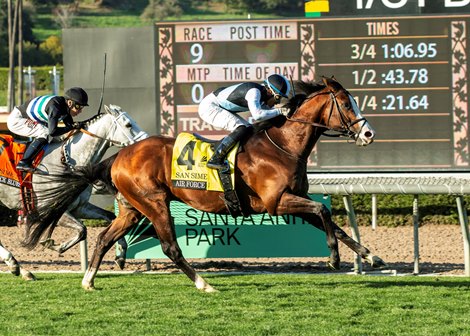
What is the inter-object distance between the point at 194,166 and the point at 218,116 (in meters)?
0.49

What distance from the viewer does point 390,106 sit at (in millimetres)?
11445

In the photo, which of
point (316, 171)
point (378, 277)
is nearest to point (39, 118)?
point (378, 277)

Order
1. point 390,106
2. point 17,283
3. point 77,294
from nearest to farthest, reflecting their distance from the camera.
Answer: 1. point 77,294
2. point 17,283
3. point 390,106

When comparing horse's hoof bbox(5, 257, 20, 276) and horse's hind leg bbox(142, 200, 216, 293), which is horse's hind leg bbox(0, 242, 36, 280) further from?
horse's hind leg bbox(142, 200, 216, 293)

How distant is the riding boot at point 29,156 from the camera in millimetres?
8273

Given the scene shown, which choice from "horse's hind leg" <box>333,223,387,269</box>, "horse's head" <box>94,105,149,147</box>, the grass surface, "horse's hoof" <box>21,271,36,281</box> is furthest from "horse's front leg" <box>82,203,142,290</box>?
"horse's hind leg" <box>333,223,387,269</box>

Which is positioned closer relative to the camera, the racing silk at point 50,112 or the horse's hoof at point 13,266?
the horse's hoof at point 13,266

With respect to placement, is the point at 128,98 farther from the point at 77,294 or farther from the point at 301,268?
the point at 77,294

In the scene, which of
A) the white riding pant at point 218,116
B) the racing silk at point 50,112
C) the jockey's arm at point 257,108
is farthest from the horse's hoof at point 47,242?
the jockey's arm at point 257,108

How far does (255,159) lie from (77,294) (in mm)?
1420

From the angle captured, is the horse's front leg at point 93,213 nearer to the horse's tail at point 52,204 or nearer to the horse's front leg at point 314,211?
the horse's tail at point 52,204

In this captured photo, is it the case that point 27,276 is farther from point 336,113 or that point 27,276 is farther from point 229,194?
point 336,113

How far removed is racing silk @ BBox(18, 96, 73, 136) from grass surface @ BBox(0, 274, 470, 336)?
3.82 feet

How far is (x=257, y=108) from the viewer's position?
7.12 m
